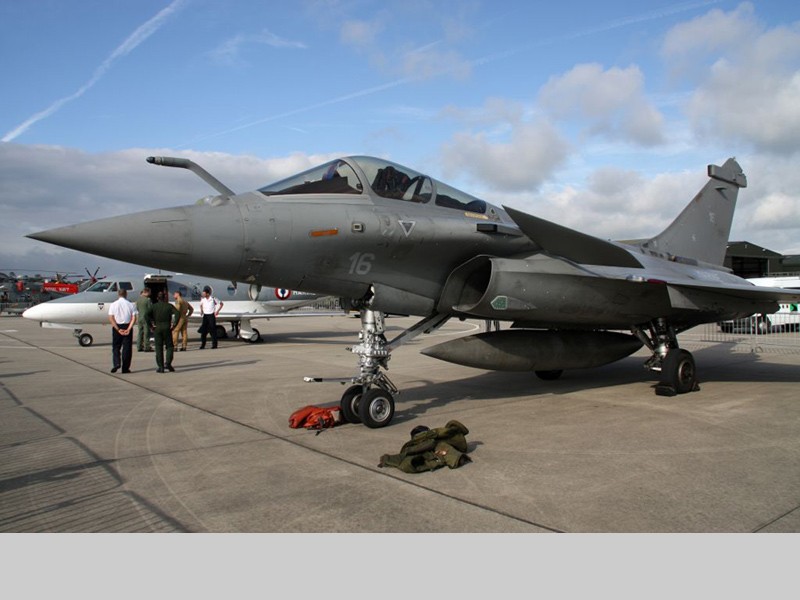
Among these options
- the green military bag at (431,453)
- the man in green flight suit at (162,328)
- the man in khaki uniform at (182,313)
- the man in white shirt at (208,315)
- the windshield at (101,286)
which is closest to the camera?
the green military bag at (431,453)

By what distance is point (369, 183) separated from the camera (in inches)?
241

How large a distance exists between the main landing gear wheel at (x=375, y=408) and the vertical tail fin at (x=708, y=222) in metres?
7.10

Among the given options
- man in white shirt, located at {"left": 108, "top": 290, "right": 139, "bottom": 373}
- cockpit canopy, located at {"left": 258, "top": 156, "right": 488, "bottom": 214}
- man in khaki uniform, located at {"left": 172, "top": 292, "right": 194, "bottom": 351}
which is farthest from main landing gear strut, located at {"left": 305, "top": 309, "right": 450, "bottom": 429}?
man in khaki uniform, located at {"left": 172, "top": 292, "right": 194, "bottom": 351}

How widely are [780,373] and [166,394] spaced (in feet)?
37.2

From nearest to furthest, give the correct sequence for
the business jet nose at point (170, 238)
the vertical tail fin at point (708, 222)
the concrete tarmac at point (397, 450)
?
the concrete tarmac at point (397, 450) → the business jet nose at point (170, 238) → the vertical tail fin at point (708, 222)

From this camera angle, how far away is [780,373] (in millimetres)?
10641

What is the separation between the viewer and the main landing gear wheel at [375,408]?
6039mm

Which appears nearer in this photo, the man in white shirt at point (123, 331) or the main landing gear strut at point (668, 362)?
the main landing gear strut at point (668, 362)

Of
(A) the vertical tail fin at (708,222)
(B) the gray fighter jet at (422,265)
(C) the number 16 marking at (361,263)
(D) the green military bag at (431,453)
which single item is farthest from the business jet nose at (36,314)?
(A) the vertical tail fin at (708,222)

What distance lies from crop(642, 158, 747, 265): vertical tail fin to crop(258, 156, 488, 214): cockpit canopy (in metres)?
6.01

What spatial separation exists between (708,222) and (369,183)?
339 inches

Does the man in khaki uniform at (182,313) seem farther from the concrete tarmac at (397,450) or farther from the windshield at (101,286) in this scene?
the concrete tarmac at (397,450)

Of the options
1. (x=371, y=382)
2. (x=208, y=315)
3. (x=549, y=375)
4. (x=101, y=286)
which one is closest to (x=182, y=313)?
(x=208, y=315)

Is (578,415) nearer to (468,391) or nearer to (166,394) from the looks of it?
(468,391)
